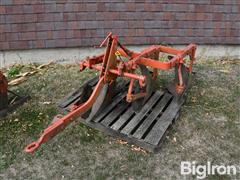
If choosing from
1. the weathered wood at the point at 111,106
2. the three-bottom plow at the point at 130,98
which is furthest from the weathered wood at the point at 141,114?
the weathered wood at the point at 111,106

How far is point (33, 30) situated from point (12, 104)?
174 centimetres

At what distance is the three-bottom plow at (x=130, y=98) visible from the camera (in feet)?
14.3

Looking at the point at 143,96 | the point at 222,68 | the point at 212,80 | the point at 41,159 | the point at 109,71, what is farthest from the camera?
the point at 222,68

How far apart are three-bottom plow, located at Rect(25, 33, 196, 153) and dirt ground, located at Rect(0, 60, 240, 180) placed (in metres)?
0.15

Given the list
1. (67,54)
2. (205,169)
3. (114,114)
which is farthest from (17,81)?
(205,169)

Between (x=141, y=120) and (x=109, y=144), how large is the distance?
58cm

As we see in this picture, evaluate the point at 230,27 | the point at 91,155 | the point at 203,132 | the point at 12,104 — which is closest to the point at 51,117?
the point at 12,104

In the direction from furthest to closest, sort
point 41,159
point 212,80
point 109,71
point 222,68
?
point 222,68 < point 212,80 < point 109,71 < point 41,159

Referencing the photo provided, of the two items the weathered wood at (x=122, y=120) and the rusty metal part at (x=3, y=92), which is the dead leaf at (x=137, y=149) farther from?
the rusty metal part at (x=3, y=92)

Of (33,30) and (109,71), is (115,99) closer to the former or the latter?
(109,71)

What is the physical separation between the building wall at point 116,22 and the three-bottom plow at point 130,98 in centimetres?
143

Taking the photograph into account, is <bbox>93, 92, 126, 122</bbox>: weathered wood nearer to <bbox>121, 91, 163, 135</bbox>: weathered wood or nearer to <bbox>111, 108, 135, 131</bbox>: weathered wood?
<bbox>111, 108, 135, 131</bbox>: weathered wood

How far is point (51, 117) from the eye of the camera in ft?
16.0

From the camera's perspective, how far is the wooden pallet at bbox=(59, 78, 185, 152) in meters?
4.33
